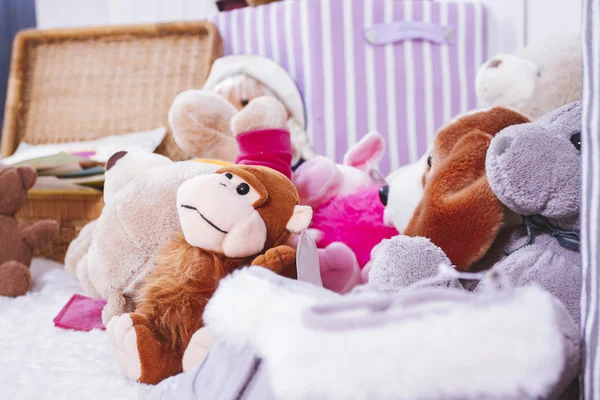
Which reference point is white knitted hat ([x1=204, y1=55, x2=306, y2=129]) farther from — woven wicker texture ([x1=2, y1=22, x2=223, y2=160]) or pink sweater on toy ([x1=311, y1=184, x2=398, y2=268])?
pink sweater on toy ([x1=311, y1=184, x2=398, y2=268])

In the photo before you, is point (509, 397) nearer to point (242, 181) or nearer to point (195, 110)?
point (242, 181)

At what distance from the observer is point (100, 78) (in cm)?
155

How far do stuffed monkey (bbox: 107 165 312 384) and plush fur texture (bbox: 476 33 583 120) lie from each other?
500 mm

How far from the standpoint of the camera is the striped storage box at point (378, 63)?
4.14ft

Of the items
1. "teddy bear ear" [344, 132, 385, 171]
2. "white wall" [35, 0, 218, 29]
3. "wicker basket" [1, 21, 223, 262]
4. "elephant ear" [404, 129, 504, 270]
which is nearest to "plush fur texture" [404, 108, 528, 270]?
"elephant ear" [404, 129, 504, 270]

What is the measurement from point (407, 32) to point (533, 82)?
432 millimetres

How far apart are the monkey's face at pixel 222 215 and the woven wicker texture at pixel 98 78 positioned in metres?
0.88

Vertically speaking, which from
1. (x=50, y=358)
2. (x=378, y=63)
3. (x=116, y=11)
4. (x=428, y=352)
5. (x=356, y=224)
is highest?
(x=116, y=11)

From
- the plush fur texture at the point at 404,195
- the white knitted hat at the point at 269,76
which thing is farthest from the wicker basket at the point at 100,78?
the plush fur texture at the point at 404,195

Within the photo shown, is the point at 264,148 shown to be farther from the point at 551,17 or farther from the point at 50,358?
the point at 551,17

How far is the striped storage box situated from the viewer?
1.26m

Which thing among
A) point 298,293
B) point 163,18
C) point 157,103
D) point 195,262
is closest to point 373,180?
point 195,262

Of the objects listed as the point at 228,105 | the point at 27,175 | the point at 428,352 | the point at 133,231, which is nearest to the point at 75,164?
the point at 27,175

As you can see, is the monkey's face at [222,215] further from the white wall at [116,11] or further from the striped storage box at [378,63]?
the white wall at [116,11]
